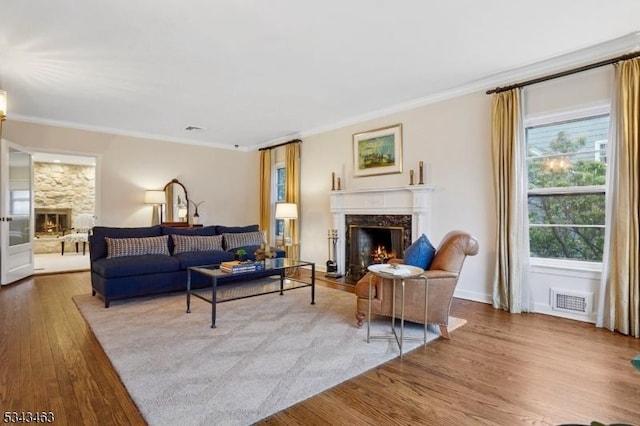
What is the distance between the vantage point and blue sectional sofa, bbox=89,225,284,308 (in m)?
3.81

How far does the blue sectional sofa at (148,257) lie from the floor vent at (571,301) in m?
3.15

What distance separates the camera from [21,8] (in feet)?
8.21

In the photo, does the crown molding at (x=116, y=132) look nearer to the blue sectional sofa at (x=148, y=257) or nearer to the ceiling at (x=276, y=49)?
the ceiling at (x=276, y=49)

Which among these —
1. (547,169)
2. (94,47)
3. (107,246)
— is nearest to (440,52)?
(547,169)

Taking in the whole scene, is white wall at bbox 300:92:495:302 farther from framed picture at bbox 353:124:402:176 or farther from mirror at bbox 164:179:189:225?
mirror at bbox 164:179:189:225

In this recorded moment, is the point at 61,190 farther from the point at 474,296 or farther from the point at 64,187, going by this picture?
the point at 474,296

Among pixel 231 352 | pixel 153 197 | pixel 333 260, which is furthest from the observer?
pixel 153 197

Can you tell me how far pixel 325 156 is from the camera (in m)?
6.02

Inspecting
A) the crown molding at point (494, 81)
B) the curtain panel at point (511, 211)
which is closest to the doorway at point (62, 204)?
the crown molding at point (494, 81)

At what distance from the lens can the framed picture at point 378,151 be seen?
4910 mm

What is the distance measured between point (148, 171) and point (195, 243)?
8.60ft

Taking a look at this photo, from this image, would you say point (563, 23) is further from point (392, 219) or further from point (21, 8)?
point (21, 8)

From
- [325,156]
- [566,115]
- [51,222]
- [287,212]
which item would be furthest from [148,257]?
[51,222]

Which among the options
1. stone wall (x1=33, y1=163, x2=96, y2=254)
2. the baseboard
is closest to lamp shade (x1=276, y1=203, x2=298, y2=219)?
the baseboard
